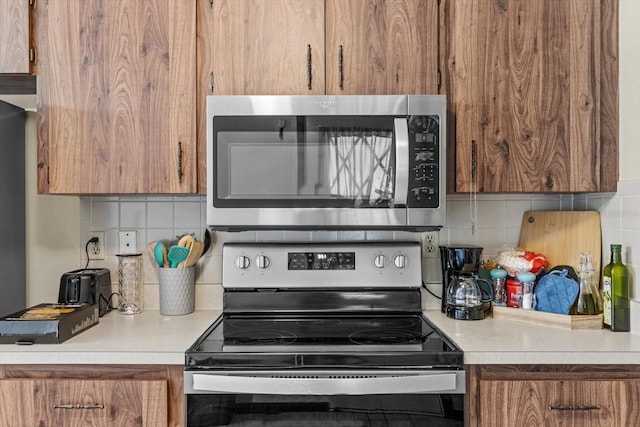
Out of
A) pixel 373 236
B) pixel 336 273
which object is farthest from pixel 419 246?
Result: pixel 336 273

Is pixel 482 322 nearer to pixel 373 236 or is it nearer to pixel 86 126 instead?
pixel 373 236

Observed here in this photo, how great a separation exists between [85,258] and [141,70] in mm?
830

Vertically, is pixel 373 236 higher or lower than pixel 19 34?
lower

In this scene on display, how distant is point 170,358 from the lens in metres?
1.30

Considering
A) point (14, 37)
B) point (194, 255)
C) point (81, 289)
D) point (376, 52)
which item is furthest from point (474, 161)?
point (14, 37)

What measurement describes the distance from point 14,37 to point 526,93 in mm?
1739

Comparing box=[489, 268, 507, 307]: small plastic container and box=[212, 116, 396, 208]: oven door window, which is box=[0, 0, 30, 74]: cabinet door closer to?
box=[212, 116, 396, 208]: oven door window

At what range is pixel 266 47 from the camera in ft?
5.22

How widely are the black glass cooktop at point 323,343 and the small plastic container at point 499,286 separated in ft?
0.96

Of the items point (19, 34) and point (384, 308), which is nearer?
point (19, 34)

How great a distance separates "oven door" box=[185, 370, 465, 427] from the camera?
1.26m

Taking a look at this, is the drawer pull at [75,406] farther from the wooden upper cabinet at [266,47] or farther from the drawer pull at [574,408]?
the drawer pull at [574,408]

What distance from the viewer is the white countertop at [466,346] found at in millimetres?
1301

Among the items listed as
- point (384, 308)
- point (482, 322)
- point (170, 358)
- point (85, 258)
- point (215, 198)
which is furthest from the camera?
point (85, 258)
